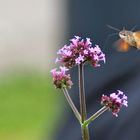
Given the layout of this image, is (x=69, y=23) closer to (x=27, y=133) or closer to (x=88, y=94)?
(x=88, y=94)

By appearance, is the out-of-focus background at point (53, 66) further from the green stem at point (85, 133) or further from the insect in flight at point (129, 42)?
the green stem at point (85, 133)

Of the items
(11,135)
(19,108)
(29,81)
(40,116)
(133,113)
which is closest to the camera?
(133,113)

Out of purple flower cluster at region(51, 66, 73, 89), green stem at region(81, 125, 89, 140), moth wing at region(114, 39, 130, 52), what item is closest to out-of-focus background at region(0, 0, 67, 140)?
moth wing at region(114, 39, 130, 52)

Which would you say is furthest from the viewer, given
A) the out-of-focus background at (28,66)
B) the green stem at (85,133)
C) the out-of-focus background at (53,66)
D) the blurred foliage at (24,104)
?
the blurred foliage at (24,104)

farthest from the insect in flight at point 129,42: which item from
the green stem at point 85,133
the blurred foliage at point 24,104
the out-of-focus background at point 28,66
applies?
the blurred foliage at point 24,104

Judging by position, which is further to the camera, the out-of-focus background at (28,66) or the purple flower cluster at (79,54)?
the out-of-focus background at (28,66)

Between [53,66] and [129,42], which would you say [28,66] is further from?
[129,42]

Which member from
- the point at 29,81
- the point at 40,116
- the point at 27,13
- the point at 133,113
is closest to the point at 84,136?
the point at 133,113

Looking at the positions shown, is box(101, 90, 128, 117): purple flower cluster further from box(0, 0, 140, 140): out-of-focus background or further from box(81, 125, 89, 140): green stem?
box(0, 0, 140, 140): out-of-focus background

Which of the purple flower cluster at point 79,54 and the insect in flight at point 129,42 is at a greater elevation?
the insect in flight at point 129,42
